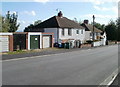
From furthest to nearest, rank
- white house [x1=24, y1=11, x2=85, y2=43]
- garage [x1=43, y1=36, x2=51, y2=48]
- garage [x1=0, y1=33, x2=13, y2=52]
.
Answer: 1. white house [x1=24, y1=11, x2=85, y2=43]
2. garage [x1=43, y1=36, x2=51, y2=48]
3. garage [x1=0, y1=33, x2=13, y2=52]

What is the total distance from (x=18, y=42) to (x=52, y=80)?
70.0ft

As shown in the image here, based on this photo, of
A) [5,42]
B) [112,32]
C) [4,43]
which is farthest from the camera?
[112,32]

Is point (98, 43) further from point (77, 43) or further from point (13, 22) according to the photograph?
point (13, 22)

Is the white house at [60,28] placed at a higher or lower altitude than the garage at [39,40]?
higher

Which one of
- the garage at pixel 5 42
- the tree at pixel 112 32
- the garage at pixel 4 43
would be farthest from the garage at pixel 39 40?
the tree at pixel 112 32

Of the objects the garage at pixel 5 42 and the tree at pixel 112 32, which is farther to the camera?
the tree at pixel 112 32

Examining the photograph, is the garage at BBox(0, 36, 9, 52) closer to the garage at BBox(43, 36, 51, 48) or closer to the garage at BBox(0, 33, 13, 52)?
the garage at BBox(0, 33, 13, 52)

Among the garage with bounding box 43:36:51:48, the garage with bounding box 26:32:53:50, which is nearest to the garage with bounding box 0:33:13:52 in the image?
the garage with bounding box 26:32:53:50

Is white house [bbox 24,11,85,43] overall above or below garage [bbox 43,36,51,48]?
above

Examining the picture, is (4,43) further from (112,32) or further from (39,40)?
(112,32)

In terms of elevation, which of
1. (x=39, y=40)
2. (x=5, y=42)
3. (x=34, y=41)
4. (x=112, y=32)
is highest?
(x=112, y=32)

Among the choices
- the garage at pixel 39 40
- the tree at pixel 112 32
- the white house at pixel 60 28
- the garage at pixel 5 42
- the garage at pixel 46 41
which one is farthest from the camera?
the tree at pixel 112 32

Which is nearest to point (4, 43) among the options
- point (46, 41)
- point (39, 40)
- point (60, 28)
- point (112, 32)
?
point (39, 40)

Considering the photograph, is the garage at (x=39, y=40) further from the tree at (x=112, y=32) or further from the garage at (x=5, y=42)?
the tree at (x=112, y=32)
